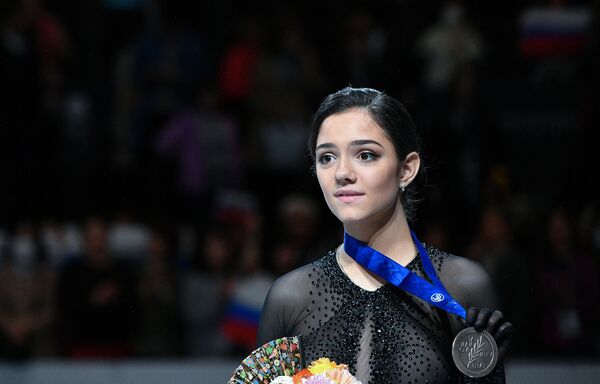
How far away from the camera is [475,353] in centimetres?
274

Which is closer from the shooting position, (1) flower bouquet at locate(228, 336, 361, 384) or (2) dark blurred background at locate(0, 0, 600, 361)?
(1) flower bouquet at locate(228, 336, 361, 384)

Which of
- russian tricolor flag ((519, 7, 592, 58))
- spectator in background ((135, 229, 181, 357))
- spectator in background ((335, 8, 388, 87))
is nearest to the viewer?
spectator in background ((135, 229, 181, 357))

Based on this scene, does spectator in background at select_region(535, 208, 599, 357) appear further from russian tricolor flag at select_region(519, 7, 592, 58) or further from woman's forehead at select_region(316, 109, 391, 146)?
woman's forehead at select_region(316, 109, 391, 146)

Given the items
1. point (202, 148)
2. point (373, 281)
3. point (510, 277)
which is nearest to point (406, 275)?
point (373, 281)

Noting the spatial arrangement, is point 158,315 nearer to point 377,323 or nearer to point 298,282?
point 298,282

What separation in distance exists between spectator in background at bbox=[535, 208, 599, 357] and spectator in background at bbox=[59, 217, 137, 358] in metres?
2.32

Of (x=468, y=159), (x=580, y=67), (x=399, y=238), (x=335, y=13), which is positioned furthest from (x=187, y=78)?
(x=399, y=238)

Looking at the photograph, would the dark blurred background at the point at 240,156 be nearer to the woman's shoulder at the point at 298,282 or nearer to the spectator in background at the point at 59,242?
the spectator in background at the point at 59,242

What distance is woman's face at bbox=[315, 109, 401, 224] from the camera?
2.89 m

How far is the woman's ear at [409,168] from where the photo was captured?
2980 mm

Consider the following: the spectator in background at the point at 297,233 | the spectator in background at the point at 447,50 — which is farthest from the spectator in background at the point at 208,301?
the spectator in background at the point at 447,50

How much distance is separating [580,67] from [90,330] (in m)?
3.80

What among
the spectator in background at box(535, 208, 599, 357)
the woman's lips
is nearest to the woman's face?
the woman's lips

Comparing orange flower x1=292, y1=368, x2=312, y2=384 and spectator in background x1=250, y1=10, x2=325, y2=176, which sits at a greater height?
spectator in background x1=250, y1=10, x2=325, y2=176
